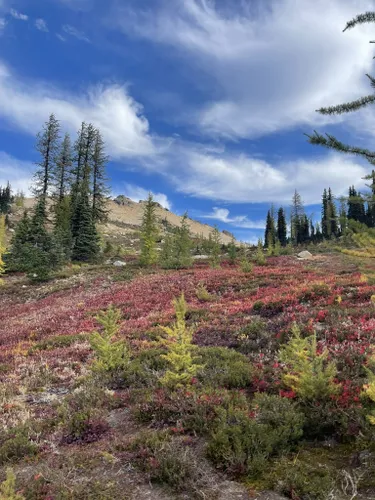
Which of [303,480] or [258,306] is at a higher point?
[258,306]

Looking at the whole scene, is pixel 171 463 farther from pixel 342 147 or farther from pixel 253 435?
pixel 342 147

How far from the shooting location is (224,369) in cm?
909

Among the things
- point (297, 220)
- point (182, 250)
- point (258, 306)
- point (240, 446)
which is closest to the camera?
point (240, 446)

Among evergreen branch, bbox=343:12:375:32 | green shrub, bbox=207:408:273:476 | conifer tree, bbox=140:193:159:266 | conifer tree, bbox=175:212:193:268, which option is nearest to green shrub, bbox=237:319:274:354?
green shrub, bbox=207:408:273:476

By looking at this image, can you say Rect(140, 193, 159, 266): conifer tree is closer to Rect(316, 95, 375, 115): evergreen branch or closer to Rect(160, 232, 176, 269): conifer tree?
Rect(160, 232, 176, 269): conifer tree

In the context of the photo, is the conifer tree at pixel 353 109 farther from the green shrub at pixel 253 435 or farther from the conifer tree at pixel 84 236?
the conifer tree at pixel 84 236

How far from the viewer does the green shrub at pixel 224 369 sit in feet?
27.6

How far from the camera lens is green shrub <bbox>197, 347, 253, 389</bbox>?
8.40 metres

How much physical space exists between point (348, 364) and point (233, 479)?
4.72 meters

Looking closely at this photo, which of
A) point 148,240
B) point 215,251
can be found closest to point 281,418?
point 148,240

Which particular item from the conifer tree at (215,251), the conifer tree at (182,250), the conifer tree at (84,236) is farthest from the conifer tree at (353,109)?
the conifer tree at (84,236)

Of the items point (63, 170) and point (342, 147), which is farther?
point (63, 170)

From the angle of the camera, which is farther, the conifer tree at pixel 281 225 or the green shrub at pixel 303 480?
the conifer tree at pixel 281 225

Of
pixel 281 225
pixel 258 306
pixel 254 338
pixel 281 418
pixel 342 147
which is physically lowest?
pixel 281 418
